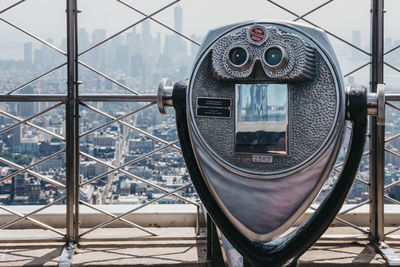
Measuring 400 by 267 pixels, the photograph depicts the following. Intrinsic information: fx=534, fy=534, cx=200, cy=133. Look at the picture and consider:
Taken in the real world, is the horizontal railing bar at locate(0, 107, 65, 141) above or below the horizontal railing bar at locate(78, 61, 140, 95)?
below

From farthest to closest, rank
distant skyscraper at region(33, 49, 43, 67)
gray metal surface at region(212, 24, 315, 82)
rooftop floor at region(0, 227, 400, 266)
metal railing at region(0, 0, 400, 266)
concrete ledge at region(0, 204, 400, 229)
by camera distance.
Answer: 1. concrete ledge at region(0, 204, 400, 229)
2. distant skyscraper at region(33, 49, 43, 67)
3. metal railing at region(0, 0, 400, 266)
4. rooftop floor at region(0, 227, 400, 266)
5. gray metal surface at region(212, 24, 315, 82)

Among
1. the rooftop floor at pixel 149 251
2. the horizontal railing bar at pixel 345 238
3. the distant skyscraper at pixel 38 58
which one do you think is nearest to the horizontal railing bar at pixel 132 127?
the distant skyscraper at pixel 38 58

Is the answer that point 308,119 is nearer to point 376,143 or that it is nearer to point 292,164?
point 292,164

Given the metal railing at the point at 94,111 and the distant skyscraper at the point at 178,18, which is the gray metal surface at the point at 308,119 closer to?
the metal railing at the point at 94,111

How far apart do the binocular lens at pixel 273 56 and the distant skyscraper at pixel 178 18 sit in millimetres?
1165

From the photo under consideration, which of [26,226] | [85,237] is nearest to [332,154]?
[85,237]

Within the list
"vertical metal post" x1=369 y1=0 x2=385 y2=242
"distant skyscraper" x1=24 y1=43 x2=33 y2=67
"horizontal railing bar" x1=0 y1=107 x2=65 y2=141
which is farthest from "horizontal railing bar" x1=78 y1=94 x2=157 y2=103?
"vertical metal post" x1=369 y1=0 x2=385 y2=242

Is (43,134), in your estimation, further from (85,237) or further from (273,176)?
(273,176)

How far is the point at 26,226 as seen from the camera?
235 centimetres

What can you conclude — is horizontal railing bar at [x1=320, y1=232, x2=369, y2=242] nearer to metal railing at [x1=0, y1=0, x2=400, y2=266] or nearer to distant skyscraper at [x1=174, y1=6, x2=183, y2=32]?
metal railing at [x1=0, y1=0, x2=400, y2=266]

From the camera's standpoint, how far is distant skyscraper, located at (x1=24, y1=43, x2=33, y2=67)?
2236mm

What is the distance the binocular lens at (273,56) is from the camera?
1089 millimetres

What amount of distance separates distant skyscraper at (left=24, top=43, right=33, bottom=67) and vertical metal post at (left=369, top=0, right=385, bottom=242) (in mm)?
1403

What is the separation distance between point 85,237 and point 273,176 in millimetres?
1291
